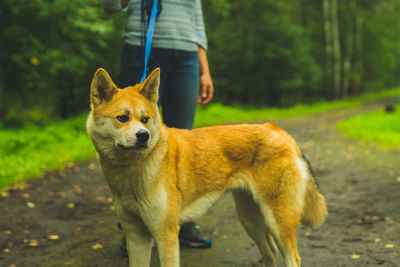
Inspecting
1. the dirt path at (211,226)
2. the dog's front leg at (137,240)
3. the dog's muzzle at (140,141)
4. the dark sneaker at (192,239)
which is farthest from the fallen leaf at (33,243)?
the dog's muzzle at (140,141)

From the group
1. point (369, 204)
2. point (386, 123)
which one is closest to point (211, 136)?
point (369, 204)

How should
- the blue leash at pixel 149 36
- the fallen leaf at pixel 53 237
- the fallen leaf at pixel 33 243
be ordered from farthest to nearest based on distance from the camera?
the fallen leaf at pixel 53 237 → the fallen leaf at pixel 33 243 → the blue leash at pixel 149 36

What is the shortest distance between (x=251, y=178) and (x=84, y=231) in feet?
7.67

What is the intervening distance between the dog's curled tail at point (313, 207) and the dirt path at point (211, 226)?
0.57 m

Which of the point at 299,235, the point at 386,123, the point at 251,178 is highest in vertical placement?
the point at 251,178

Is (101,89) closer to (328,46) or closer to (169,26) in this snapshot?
(169,26)

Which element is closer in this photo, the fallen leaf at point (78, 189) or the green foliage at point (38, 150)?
the fallen leaf at point (78, 189)

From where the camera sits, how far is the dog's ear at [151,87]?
2586 millimetres

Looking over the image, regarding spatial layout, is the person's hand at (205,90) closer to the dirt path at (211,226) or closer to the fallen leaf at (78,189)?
the dirt path at (211,226)

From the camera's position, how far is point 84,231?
441cm

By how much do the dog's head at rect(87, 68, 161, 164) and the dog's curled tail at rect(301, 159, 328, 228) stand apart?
1264mm

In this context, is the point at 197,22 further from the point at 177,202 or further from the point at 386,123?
the point at 386,123

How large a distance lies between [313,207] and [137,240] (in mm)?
1340

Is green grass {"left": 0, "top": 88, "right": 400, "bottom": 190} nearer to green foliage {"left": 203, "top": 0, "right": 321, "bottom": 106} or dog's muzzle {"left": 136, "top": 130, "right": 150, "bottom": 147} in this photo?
dog's muzzle {"left": 136, "top": 130, "right": 150, "bottom": 147}
